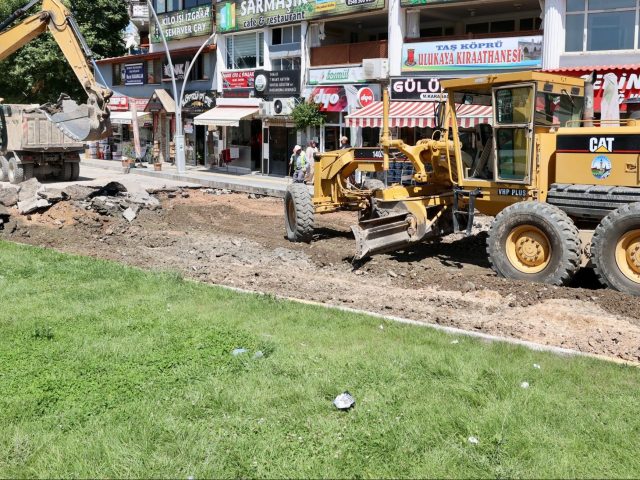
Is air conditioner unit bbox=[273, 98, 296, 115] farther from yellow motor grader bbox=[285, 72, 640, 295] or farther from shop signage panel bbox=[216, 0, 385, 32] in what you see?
yellow motor grader bbox=[285, 72, 640, 295]

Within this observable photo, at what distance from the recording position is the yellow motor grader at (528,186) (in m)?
9.34

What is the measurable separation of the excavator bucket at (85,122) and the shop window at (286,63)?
13390 millimetres

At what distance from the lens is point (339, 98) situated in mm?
29578

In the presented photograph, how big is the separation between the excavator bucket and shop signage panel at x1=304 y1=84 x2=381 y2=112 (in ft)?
37.1

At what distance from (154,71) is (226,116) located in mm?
11224

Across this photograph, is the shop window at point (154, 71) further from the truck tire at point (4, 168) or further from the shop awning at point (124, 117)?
the truck tire at point (4, 168)

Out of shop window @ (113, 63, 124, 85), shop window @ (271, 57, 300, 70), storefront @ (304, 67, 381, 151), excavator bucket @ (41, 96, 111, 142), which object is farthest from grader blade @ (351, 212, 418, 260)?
shop window @ (113, 63, 124, 85)

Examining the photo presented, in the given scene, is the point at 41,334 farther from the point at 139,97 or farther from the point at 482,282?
the point at 139,97

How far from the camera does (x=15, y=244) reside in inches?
543

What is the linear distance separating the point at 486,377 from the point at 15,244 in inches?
421

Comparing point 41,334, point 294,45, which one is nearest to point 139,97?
point 294,45

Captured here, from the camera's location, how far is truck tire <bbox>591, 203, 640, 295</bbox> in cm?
903

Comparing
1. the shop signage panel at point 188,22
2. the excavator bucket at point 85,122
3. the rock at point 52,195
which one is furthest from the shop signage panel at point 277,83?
the rock at point 52,195

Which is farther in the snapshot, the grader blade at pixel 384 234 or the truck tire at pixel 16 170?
the truck tire at pixel 16 170
